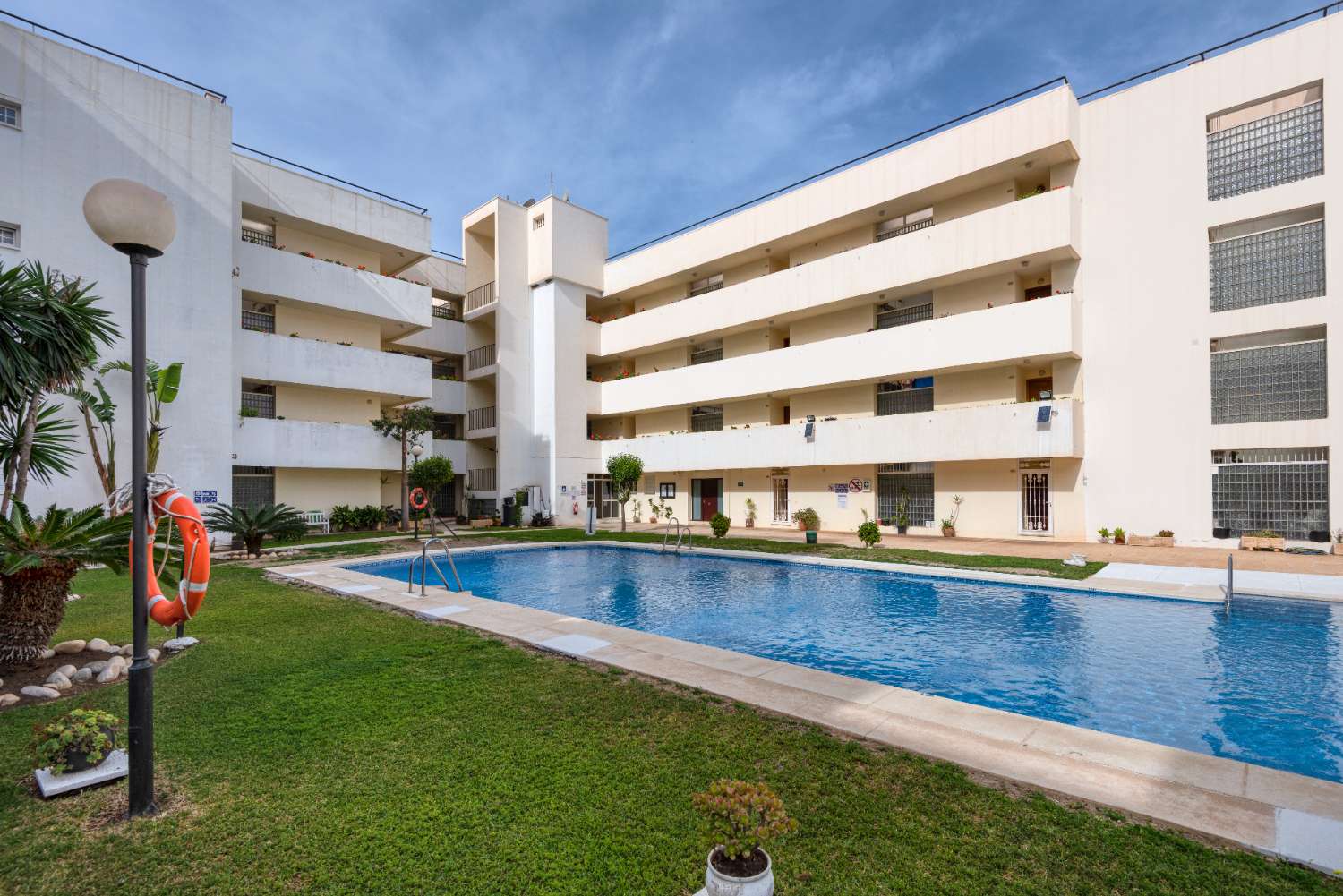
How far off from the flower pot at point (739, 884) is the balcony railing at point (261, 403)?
84.8 feet

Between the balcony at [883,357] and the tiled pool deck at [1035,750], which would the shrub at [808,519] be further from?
the tiled pool deck at [1035,750]

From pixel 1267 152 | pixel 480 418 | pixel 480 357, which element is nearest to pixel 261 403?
pixel 480 418

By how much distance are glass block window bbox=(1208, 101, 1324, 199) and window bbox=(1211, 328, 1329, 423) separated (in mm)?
4363

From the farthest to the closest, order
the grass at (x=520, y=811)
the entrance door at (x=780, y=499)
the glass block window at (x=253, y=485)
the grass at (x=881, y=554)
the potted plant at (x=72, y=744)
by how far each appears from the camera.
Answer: the entrance door at (x=780, y=499) < the glass block window at (x=253, y=485) < the grass at (x=881, y=554) < the potted plant at (x=72, y=744) < the grass at (x=520, y=811)

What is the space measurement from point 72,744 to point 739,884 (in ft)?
15.0

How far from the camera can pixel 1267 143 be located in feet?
57.5

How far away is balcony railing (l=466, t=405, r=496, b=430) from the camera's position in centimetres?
3073

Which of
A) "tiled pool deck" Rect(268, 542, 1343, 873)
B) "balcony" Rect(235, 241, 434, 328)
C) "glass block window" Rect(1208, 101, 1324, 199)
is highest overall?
"glass block window" Rect(1208, 101, 1324, 199)

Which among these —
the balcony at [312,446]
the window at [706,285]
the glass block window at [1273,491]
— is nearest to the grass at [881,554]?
the balcony at [312,446]

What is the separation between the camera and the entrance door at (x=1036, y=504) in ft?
68.7

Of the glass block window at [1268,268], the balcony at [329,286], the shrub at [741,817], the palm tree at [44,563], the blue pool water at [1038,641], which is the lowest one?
the blue pool water at [1038,641]

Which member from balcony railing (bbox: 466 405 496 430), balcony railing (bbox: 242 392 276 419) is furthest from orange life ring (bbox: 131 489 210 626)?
balcony railing (bbox: 466 405 496 430)

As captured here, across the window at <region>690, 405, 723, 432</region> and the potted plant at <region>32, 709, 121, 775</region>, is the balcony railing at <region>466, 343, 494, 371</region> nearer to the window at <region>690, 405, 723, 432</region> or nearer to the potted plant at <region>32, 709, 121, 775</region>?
the window at <region>690, 405, 723, 432</region>

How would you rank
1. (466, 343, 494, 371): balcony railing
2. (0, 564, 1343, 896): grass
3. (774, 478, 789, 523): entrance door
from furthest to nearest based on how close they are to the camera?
(466, 343, 494, 371): balcony railing
(774, 478, 789, 523): entrance door
(0, 564, 1343, 896): grass
